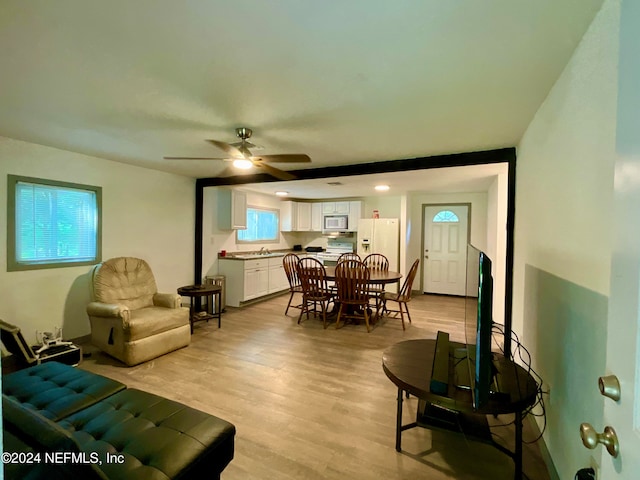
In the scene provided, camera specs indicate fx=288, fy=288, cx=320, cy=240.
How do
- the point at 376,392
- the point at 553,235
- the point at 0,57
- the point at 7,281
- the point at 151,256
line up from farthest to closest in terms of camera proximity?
the point at 151,256 → the point at 7,281 → the point at 376,392 → the point at 553,235 → the point at 0,57

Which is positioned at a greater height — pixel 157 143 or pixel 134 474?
pixel 157 143

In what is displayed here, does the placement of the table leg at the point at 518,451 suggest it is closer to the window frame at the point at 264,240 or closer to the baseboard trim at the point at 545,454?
the baseboard trim at the point at 545,454

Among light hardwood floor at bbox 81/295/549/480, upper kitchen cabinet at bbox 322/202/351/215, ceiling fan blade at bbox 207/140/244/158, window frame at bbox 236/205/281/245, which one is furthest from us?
upper kitchen cabinet at bbox 322/202/351/215

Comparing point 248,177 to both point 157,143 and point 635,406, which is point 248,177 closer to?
point 157,143

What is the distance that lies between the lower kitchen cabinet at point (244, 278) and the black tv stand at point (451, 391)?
3662 mm

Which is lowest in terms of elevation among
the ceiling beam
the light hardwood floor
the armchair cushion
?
the light hardwood floor

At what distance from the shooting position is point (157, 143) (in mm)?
3037

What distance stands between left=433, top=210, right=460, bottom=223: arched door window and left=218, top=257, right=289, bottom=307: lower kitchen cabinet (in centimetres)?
376

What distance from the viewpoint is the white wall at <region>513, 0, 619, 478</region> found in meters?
1.15

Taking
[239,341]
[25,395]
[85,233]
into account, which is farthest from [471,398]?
[85,233]

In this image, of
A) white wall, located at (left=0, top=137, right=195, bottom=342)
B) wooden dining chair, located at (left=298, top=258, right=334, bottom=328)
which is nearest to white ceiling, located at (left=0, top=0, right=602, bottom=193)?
white wall, located at (left=0, top=137, right=195, bottom=342)

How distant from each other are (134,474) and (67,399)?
0.81 m

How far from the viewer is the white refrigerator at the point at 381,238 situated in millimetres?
6125

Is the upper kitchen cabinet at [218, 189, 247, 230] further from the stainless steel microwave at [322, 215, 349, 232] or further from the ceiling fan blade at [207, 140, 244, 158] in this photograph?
the ceiling fan blade at [207, 140, 244, 158]
